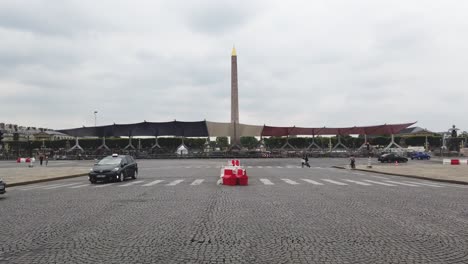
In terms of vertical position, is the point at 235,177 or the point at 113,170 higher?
the point at 113,170

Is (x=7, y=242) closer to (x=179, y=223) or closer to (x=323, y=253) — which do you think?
(x=179, y=223)

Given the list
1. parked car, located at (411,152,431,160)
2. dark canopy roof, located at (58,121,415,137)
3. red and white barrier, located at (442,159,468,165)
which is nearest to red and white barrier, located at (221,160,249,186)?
red and white barrier, located at (442,159,468,165)

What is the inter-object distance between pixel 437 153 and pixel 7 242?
271 feet

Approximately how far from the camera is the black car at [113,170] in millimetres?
21375

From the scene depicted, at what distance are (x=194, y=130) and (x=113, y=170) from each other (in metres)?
57.0

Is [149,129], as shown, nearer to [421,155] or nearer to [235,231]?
[421,155]

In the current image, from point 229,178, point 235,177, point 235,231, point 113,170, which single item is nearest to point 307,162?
point 235,177

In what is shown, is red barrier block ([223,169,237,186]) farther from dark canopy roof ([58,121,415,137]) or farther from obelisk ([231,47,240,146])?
dark canopy roof ([58,121,415,137])

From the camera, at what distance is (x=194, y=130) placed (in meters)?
78.7

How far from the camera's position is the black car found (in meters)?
21.4

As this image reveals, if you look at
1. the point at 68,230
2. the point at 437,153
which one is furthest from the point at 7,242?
the point at 437,153

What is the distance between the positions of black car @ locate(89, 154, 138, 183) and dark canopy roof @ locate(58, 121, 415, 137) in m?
50.8

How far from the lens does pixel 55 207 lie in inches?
455

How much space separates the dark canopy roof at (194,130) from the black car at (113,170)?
50.8 meters
